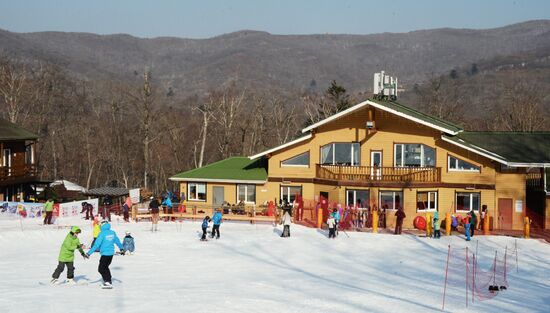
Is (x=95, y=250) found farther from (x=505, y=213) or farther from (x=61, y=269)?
(x=505, y=213)

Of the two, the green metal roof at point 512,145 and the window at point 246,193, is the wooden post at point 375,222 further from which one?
the window at point 246,193

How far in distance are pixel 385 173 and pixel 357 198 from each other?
1.90 meters

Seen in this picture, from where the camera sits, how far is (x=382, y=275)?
24.1m

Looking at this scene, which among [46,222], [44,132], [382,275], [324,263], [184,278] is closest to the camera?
[184,278]

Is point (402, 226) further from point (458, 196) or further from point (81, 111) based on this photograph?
point (81, 111)

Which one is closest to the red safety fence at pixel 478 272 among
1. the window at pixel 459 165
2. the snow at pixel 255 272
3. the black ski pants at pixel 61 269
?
the snow at pixel 255 272

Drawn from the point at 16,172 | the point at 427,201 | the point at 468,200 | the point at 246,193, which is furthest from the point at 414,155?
the point at 16,172

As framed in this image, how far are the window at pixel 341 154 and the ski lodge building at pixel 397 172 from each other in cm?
5

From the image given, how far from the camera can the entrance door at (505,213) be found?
37156 millimetres

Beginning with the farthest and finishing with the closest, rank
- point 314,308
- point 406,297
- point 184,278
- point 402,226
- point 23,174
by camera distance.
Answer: point 23,174 < point 402,226 < point 184,278 < point 406,297 < point 314,308

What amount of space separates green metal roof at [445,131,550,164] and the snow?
19.5ft

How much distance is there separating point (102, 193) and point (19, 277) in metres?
27.8

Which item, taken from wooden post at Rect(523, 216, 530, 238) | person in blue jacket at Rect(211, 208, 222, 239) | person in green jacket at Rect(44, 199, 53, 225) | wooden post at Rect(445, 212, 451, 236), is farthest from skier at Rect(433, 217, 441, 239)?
person in green jacket at Rect(44, 199, 53, 225)

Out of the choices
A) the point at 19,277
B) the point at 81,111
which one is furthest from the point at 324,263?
the point at 81,111
